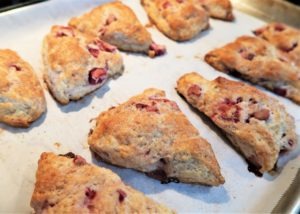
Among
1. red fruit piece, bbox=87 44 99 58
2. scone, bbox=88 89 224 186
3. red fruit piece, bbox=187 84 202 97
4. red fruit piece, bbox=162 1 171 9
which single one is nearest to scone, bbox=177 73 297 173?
red fruit piece, bbox=187 84 202 97

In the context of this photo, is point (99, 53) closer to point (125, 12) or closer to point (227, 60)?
point (125, 12)

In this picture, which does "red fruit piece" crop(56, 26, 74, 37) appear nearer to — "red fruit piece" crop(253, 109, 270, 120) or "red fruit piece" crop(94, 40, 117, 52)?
"red fruit piece" crop(94, 40, 117, 52)

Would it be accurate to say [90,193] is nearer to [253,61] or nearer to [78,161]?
[78,161]

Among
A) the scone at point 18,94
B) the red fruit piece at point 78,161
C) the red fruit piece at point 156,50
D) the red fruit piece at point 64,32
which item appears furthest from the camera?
the red fruit piece at point 156,50

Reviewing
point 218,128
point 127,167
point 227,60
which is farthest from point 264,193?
point 227,60

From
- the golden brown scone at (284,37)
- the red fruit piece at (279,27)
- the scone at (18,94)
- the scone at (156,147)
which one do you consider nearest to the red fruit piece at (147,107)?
the scone at (156,147)

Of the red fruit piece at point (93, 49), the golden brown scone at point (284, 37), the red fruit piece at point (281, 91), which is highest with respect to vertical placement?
the red fruit piece at point (93, 49)

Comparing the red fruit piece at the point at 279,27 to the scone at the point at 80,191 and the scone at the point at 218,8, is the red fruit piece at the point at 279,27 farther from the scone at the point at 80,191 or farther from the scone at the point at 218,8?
the scone at the point at 80,191
